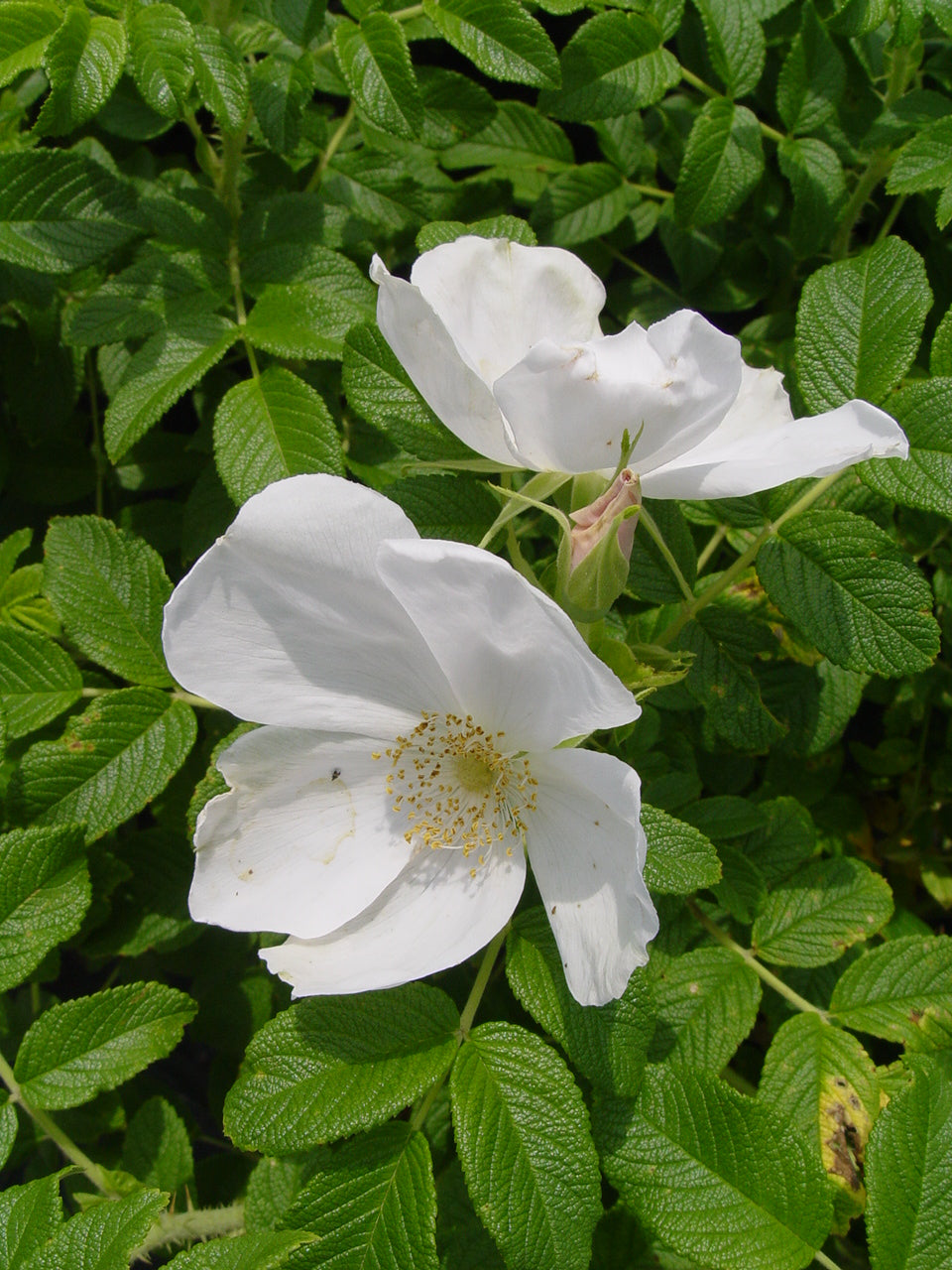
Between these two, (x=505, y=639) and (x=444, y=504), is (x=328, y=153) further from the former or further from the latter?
(x=505, y=639)

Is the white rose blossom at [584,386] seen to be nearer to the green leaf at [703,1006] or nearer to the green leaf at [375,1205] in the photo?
the green leaf at [703,1006]

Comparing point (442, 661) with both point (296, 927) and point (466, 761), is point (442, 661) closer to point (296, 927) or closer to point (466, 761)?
point (466, 761)

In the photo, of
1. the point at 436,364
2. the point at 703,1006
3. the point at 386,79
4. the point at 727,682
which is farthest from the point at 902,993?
the point at 386,79

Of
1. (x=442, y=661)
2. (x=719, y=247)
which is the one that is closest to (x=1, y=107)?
(x=719, y=247)

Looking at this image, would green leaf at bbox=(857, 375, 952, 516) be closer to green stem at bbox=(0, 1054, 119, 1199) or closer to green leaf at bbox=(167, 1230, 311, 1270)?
green leaf at bbox=(167, 1230, 311, 1270)

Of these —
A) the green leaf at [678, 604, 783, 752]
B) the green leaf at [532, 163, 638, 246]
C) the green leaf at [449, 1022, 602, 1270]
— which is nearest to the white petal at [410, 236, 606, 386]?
the green leaf at [678, 604, 783, 752]
